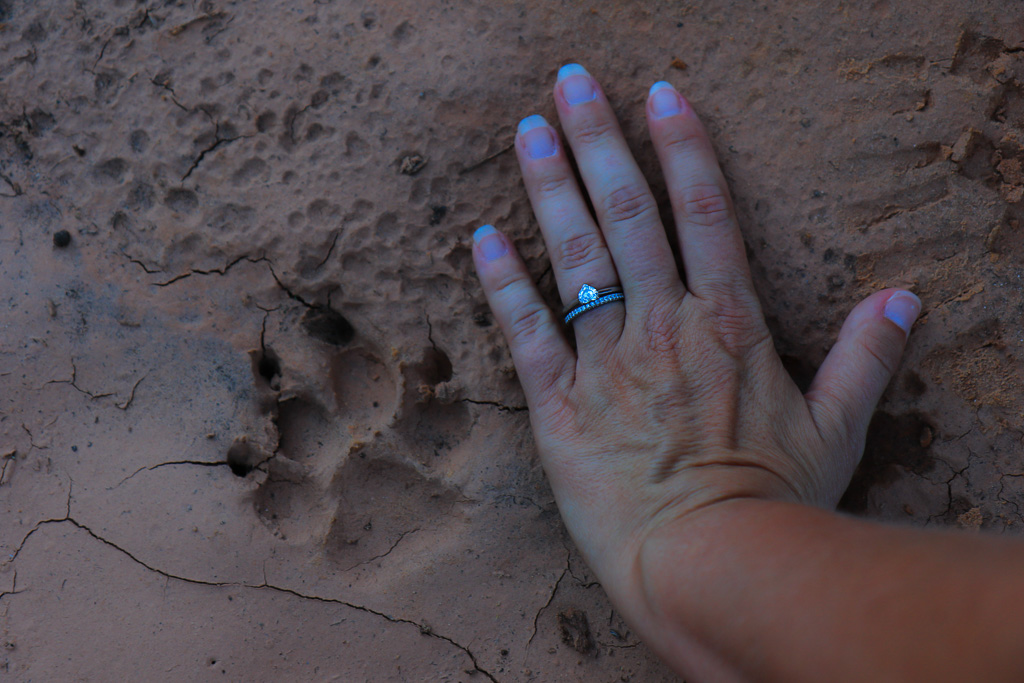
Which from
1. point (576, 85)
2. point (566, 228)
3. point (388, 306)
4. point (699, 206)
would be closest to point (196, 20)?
point (388, 306)

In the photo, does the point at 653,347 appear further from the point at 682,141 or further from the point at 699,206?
the point at 682,141

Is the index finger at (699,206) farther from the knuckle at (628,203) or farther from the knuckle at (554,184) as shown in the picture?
the knuckle at (554,184)

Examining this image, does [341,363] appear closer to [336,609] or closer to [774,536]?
[336,609]

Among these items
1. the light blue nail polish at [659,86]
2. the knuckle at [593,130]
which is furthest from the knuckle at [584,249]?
the light blue nail polish at [659,86]

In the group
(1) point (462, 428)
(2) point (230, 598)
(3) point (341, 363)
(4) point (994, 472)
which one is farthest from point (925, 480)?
(2) point (230, 598)

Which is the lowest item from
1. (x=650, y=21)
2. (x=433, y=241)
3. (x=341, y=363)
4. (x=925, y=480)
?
(x=925, y=480)

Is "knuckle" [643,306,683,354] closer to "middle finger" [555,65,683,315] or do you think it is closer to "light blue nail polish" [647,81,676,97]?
"middle finger" [555,65,683,315]
